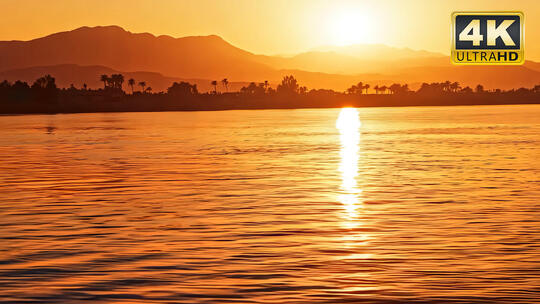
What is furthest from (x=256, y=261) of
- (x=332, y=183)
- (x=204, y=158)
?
(x=204, y=158)

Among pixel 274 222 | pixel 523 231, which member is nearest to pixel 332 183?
pixel 274 222

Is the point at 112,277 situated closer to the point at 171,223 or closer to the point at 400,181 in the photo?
the point at 171,223

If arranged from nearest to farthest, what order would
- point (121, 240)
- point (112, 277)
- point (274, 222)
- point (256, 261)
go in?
point (112, 277), point (256, 261), point (121, 240), point (274, 222)

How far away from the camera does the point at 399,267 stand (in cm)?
1645

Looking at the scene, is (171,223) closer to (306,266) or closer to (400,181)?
(306,266)

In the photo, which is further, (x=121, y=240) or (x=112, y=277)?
(x=121, y=240)

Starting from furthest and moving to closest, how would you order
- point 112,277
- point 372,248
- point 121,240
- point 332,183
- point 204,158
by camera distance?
point 204,158, point 332,183, point 121,240, point 372,248, point 112,277

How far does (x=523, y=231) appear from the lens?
21.1m

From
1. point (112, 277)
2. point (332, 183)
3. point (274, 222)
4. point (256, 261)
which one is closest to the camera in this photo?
point (112, 277)

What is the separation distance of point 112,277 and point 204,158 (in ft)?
126

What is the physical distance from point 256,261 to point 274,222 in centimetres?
599

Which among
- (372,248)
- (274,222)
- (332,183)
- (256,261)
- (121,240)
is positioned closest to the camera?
(256,261)

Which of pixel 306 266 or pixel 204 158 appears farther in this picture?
pixel 204 158

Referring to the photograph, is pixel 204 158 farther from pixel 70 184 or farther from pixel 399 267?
pixel 399 267
